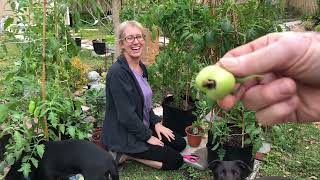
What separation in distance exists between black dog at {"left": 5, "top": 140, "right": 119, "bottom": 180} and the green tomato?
1866mm

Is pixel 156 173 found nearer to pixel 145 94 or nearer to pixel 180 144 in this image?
pixel 180 144

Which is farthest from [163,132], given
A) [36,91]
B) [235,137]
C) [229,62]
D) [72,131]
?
[229,62]

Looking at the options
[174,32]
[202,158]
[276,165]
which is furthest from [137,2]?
[276,165]

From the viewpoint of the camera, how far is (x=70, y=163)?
2.98 metres

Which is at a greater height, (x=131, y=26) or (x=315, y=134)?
(x=131, y=26)

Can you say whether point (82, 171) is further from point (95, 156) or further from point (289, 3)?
point (289, 3)

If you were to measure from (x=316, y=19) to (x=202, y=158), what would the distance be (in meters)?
8.31

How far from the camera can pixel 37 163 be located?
286cm

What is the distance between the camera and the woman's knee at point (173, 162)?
151 inches

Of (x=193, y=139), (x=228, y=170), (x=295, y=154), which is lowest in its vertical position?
(x=295, y=154)

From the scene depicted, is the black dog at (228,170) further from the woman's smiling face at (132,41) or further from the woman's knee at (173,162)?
the woman's smiling face at (132,41)

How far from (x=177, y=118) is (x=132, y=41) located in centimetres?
121

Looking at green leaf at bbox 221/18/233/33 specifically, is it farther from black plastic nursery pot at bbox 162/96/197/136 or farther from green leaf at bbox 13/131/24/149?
green leaf at bbox 13/131/24/149

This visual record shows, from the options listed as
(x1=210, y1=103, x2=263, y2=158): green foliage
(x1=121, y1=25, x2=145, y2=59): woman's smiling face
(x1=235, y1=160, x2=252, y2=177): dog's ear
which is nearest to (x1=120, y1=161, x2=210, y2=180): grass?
(x1=210, y1=103, x2=263, y2=158): green foliage
